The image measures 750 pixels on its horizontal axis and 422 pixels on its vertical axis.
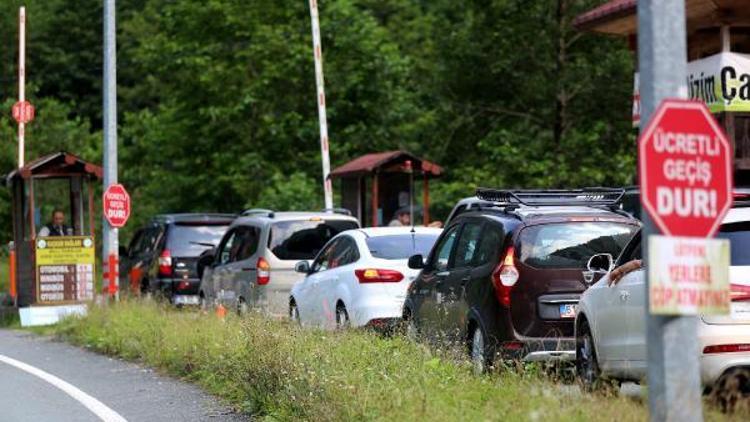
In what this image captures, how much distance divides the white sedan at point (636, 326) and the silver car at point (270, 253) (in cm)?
834

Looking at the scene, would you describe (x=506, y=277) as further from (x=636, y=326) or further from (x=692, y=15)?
(x=692, y=15)

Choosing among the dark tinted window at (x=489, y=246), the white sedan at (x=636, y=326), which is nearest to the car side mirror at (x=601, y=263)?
the white sedan at (x=636, y=326)

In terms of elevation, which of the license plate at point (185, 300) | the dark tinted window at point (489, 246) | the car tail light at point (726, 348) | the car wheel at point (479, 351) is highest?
the dark tinted window at point (489, 246)

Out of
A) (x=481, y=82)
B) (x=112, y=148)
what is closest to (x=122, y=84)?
(x=481, y=82)

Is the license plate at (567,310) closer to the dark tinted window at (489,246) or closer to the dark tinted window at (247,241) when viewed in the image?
the dark tinted window at (489,246)

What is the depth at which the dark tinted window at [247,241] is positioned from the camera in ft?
67.5

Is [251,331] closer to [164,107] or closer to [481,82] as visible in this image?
[481,82]

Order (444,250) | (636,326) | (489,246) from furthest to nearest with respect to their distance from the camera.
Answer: (444,250), (489,246), (636,326)

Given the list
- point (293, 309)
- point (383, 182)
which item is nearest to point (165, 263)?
point (383, 182)

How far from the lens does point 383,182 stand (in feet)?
92.9

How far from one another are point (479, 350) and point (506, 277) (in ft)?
2.44

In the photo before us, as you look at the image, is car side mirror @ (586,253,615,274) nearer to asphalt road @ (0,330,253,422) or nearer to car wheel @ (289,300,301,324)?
asphalt road @ (0,330,253,422)

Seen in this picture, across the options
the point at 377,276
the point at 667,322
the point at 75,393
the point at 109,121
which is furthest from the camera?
the point at 109,121

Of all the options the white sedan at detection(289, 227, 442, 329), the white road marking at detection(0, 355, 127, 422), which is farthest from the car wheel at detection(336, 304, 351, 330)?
the white road marking at detection(0, 355, 127, 422)
